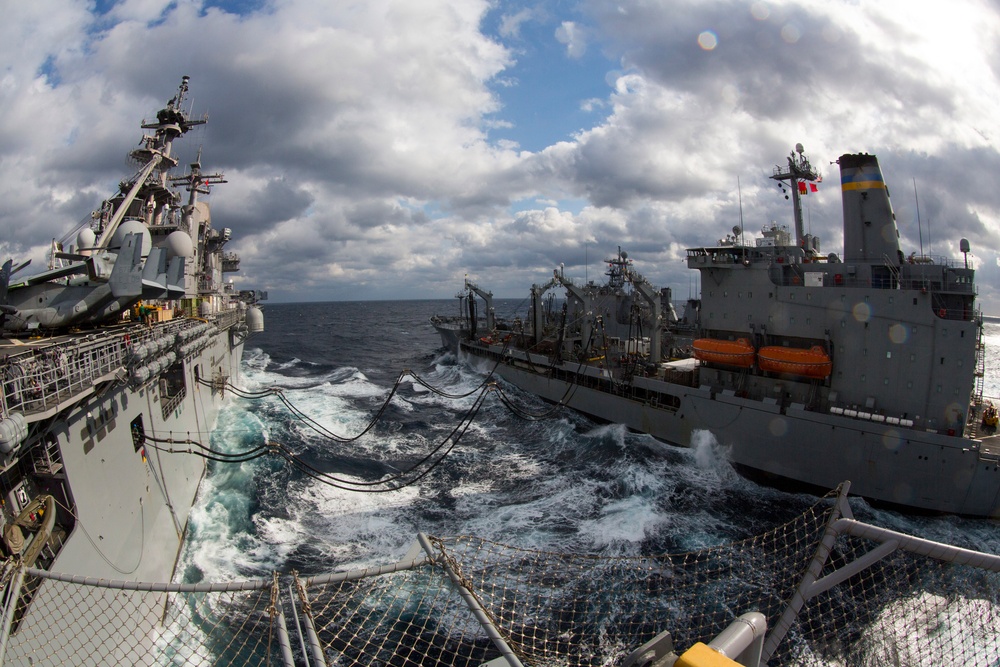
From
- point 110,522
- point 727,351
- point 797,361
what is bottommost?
point 110,522

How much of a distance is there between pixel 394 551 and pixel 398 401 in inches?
743

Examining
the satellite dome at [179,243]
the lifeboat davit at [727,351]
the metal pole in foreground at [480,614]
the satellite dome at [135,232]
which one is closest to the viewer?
the metal pole in foreground at [480,614]

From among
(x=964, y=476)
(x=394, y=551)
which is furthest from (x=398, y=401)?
(x=964, y=476)

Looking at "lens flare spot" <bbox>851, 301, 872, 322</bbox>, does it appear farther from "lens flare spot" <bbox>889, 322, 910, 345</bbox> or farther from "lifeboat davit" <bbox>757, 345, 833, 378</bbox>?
"lifeboat davit" <bbox>757, 345, 833, 378</bbox>

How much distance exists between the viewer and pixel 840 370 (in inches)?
722

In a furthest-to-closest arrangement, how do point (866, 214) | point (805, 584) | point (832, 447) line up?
1. point (866, 214)
2. point (832, 447)
3. point (805, 584)

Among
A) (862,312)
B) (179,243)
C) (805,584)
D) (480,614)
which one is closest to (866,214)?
(862,312)

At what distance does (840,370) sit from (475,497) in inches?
535

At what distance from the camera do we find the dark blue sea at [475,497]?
46.1 ft

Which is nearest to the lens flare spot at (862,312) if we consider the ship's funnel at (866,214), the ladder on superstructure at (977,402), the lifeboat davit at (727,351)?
the ship's funnel at (866,214)

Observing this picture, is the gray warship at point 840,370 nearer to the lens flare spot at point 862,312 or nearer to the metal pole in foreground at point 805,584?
the lens flare spot at point 862,312

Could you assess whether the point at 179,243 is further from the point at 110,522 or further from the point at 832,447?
the point at 832,447

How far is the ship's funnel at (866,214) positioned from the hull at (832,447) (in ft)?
21.2

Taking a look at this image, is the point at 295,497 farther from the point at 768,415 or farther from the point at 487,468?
the point at 768,415
